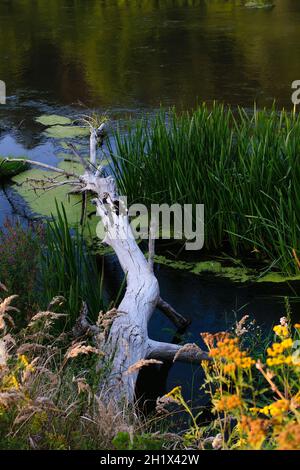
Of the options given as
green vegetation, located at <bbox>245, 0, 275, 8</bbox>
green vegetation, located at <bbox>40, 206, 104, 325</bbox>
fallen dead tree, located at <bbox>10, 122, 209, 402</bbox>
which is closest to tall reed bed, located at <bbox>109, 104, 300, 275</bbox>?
fallen dead tree, located at <bbox>10, 122, 209, 402</bbox>

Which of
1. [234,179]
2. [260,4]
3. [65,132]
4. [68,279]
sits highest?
[260,4]

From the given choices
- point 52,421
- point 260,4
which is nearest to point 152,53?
point 260,4

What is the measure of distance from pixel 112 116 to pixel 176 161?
12.4ft

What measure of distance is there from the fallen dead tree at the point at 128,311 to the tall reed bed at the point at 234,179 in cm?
40

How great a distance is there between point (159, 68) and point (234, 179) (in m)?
6.69

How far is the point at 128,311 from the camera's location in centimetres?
381

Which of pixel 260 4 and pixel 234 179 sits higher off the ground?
pixel 260 4

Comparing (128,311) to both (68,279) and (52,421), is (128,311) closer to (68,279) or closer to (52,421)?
(68,279)

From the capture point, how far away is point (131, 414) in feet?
9.17

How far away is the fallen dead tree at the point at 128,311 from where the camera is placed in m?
3.16

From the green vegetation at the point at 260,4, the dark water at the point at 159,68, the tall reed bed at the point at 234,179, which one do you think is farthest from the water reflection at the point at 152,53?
the tall reed bed at the point at 234,179

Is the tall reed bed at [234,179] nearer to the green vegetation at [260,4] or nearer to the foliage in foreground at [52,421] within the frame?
the foliage in foreground at [52,421]
